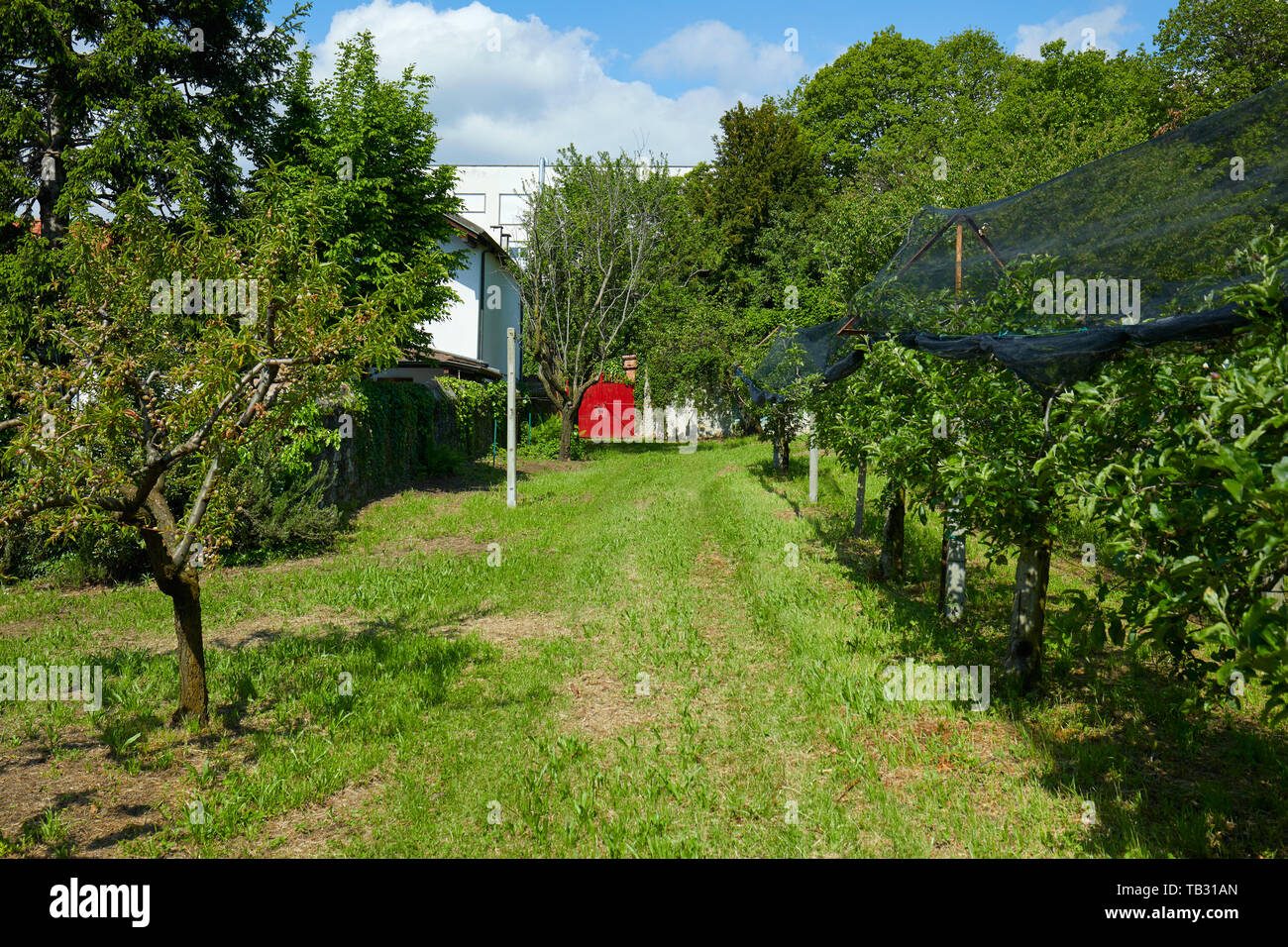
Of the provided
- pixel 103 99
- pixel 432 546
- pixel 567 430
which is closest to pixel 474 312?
pixel 567 430

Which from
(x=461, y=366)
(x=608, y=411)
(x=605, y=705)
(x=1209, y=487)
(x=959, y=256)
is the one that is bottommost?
(x=605, y=705)

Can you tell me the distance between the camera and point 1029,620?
6.26 metres

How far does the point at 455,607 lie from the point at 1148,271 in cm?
766

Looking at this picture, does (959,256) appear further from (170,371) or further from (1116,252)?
(170,371)

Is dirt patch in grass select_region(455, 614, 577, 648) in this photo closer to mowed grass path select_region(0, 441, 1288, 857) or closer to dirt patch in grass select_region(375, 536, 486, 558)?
mowed grass path select_region(0, 441, 1288, 857)

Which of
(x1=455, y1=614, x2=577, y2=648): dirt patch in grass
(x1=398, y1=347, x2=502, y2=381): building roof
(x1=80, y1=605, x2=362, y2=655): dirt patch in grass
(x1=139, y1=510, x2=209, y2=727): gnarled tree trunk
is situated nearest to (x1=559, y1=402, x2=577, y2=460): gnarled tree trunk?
(x1=398, y1=347, x2=502, y2=381): building roof

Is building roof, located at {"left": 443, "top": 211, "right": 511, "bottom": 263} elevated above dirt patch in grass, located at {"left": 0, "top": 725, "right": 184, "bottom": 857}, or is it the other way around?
building roof, located at {"left": 443, "top": 211, "right": 511, "bottom": 263}

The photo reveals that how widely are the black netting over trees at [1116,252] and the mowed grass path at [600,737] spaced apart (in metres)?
2.62

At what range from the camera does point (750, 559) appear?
1177 centimetres

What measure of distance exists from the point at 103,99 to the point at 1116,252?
18.1m

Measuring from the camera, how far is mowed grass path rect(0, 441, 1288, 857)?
448 cm

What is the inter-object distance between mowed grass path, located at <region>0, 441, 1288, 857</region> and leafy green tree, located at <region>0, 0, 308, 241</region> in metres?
9.47

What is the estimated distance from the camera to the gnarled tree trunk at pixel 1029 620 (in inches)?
242

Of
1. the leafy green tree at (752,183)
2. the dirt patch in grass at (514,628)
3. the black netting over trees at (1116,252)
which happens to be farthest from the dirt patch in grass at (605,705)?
Answer: the leafy green tree at (752,183)
